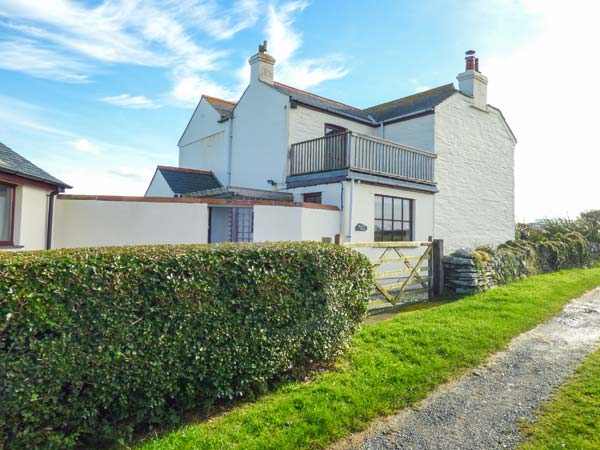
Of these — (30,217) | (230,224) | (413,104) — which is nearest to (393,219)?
(230,224)

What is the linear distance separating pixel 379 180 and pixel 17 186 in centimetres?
958

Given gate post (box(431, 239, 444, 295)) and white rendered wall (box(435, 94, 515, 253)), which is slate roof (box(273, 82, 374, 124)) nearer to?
white rendered wall (box(435, 94, 515, 253))

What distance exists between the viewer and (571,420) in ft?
11.5

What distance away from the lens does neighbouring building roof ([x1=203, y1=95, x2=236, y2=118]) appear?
57.7 ft

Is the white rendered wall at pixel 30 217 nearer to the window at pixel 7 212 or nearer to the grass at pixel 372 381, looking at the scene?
the window at pixel 7 212

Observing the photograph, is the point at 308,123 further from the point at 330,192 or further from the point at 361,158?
the point at 330,192

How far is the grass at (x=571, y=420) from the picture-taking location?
314 centimetres

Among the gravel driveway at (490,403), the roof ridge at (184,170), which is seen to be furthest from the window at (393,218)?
the roof ridge at (184,170)

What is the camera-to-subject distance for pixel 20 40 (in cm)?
721

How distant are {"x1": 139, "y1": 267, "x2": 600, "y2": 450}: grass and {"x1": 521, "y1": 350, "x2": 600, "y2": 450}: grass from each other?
3.57ft

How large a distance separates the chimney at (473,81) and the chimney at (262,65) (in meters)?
8.77

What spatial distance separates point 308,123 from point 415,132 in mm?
4696


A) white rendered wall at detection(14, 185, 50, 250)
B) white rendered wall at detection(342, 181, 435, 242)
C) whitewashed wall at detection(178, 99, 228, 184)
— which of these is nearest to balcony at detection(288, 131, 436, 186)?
white rendered wall at detection(342, 181, 435, 242)

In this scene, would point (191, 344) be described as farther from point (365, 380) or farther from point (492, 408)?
point (492, 408)
